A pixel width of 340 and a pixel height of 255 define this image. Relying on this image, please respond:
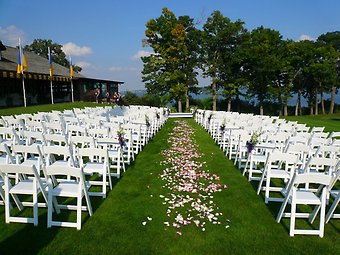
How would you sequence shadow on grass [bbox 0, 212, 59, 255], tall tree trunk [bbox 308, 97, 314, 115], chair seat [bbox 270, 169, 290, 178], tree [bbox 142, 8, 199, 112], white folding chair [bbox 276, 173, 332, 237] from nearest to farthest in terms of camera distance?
shadow on grass [bbox 0, 212, 59, 255]
white folding chair [bbox 276, 173, 332, 237]
chair seat [bbox 270, 169, 290, 178]
tree [bbox 142, 8, 199, 112]
tall tree trunk [bbox 308, 97, 314, 115]

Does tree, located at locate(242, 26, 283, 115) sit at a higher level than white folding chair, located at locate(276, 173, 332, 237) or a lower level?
higher

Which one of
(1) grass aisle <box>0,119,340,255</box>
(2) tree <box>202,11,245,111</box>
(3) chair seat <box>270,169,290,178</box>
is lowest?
(1) grass aisle <box>0,119,340,255</box>

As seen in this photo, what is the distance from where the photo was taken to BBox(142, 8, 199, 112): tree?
36781 millimetres

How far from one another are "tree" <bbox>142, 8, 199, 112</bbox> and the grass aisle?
31.7 metres

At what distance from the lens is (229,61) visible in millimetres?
37969

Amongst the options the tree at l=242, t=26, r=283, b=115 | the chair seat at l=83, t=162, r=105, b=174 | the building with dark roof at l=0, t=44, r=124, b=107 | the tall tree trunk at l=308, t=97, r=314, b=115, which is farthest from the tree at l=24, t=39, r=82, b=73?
the chair seat at l=83, t=162, r=105, b=174

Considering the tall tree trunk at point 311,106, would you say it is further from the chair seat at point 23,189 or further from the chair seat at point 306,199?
the chair seat at point 23,189

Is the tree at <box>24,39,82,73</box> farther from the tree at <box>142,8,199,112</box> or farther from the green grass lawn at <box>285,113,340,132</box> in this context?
the green grass lawn at <box>285,113,340,132</box>

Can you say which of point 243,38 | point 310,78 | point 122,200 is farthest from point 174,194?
point 310,78

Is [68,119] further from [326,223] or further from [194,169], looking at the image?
[326,223]

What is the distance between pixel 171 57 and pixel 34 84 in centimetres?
1661

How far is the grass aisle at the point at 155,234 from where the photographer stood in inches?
158

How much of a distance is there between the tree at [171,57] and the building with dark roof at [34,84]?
788 centimetres

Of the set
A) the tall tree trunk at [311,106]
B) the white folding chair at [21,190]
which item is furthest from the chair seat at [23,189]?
the tall tree trunk at [311,106]
